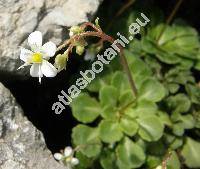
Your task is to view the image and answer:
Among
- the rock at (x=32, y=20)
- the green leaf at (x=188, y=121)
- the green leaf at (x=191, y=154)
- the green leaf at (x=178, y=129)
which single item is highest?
the rock at (x=32, y=20)

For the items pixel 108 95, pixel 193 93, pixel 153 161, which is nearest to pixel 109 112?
pixel 108 95

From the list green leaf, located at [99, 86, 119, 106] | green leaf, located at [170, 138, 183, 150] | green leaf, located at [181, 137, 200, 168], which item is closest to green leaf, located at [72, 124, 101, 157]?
green leaf, located at [99, 86, 119, 106]

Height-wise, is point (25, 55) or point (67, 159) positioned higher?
point (25, 55)

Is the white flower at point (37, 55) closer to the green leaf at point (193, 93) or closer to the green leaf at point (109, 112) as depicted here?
the green leaf at point (109, 112)

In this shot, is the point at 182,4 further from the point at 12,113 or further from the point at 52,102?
the point at 12,113

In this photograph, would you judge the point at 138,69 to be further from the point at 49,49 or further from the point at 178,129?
the point at 49,49

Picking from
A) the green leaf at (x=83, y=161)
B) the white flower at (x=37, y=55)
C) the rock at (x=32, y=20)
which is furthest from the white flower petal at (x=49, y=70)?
the green leaf at (x=83, y=161)

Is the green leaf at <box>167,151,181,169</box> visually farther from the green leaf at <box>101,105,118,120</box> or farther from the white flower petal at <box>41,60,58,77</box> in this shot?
Result: the white flower petal at <box>41,60,58,77</box>

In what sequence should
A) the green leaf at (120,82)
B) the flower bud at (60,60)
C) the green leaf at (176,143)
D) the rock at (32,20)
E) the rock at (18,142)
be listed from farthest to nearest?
the green leaf at (176,143) < the green leaf at (120,82) < the rock at (32,20) < the rock at (18,142) < the flower bud at (60,60)
